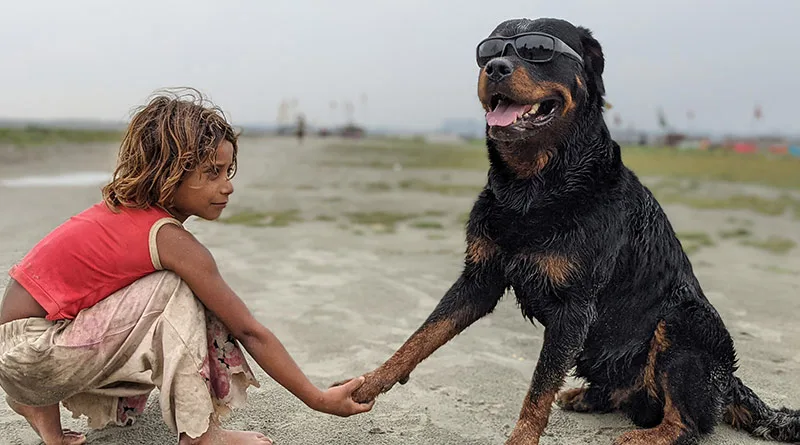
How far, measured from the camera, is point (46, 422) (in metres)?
2.79

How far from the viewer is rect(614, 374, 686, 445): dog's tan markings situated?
303 cm

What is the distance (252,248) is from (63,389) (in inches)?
193

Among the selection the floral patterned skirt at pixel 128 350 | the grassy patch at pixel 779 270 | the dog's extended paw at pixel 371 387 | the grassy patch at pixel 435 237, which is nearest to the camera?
the floral patterned skirt at pixel 128 350

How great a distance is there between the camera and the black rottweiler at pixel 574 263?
2879 mm

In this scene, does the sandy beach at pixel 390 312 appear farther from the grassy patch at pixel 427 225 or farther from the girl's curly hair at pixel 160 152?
the girl's curly hair at pixel 160 152

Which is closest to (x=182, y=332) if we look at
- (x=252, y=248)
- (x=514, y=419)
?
(x=514, y=419)

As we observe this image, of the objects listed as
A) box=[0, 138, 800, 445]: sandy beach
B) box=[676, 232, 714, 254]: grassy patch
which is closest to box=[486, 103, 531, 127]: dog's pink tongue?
box=[0, 138, 800, 445]: sandy beach

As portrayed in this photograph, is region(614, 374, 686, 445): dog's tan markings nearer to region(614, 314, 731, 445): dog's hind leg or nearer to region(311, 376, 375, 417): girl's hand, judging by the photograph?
region(614, 314, 731, 445): dog's hind leg

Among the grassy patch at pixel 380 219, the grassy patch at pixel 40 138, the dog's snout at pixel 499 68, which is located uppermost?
the dog's snout at pixel 499 68

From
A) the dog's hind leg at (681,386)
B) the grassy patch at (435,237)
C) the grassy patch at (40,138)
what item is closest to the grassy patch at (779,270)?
the grassy patch at (435,237)

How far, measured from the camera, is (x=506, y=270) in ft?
9.81

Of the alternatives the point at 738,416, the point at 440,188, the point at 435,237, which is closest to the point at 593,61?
the point at 738,416

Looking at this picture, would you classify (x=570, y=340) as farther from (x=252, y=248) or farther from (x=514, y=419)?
(x=252, y=248)

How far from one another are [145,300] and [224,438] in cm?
69
